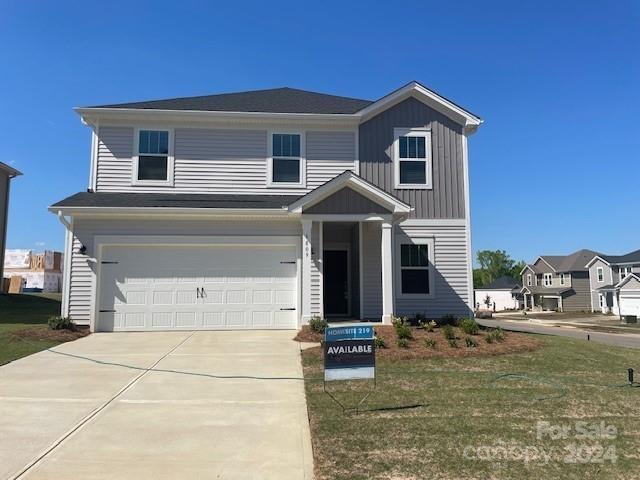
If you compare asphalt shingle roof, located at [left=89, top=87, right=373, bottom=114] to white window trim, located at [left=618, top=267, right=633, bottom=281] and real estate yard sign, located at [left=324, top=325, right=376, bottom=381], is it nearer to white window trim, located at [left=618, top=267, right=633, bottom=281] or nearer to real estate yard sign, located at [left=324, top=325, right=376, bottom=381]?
real estate yard sign, located at [left=324, top=325, right=376, bottom=381]

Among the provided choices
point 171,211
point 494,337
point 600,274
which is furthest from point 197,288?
point 600,274

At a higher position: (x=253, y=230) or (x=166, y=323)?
(x=253, y=230)

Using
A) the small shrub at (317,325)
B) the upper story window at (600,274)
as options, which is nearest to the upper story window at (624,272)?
the upper story window at (600,274)

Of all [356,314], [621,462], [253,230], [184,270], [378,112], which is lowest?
[621,462]

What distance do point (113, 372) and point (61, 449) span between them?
11.0ft

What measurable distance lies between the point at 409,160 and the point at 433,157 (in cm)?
76

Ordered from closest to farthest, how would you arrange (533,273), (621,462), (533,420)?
1. (621,462)
2. (533,420)
3. (533,273)

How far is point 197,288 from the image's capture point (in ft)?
41.3

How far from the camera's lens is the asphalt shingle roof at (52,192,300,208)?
1242 cm

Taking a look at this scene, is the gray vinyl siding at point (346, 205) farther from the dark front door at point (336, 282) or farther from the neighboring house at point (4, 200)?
the neighboring house at point (4, 200)

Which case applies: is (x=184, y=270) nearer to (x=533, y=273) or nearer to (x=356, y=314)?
(x=356, y=314)

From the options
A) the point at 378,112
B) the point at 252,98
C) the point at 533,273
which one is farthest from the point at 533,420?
the point at 533,273

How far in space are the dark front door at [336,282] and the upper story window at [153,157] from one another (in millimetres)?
5530

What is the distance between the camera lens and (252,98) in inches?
634
